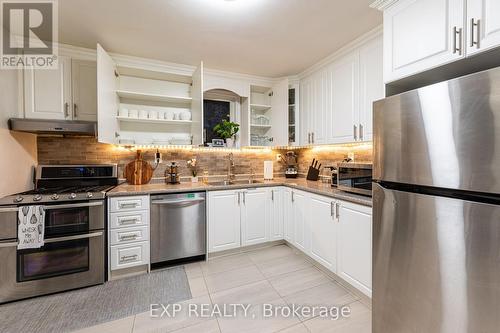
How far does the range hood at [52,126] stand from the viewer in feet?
6.82

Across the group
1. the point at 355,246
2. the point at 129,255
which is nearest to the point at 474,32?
the point at 355,246

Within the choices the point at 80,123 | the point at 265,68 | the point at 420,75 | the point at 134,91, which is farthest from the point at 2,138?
the point at 420,75

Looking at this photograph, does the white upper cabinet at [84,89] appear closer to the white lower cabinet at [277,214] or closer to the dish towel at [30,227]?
the dish towel at [30,227]

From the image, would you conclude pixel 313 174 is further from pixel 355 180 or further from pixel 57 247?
pixel 57 247

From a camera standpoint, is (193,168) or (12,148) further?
(193,168)

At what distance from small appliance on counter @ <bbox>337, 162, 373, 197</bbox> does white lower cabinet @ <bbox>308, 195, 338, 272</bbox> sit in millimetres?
227

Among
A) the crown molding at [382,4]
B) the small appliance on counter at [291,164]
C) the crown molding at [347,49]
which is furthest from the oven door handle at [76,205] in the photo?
the crown molding at [347,49]

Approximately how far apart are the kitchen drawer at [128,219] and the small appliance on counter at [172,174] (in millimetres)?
639

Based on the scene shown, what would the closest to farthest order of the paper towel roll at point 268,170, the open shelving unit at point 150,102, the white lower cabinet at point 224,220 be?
the open shelving unit at point 150,102
the white lower cabinet at point 224,220
the paper towel roll at point 268,170

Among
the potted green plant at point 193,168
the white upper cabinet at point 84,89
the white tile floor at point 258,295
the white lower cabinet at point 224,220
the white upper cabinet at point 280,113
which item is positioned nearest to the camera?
the white tile floor at point 258,295

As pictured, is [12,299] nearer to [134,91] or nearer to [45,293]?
[45,293]

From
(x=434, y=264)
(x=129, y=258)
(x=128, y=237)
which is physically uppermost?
(x=434, y=264)

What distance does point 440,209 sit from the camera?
1.04 m

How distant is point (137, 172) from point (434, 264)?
A: 294 centimetres
